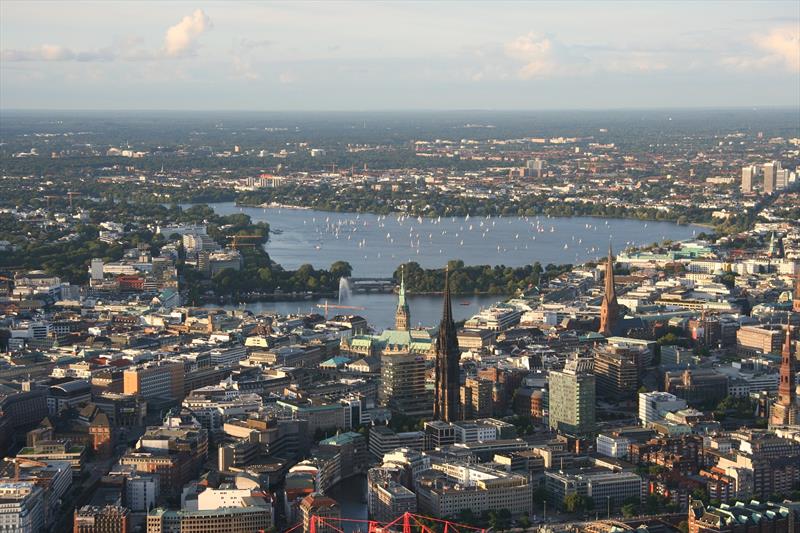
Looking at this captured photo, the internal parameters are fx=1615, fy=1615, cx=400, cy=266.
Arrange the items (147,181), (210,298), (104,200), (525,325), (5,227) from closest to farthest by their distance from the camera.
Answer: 1. (525,325)
2. (210,298)
3. (5,227)
4. (104,200)
5. (147,181)

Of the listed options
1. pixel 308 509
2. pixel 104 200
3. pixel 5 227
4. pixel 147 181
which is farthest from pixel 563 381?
pixel 147 181

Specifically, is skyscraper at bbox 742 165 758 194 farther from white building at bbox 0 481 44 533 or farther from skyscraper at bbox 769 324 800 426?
white building at bbox 0 481 44 533

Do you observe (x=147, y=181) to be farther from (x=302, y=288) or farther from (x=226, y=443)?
(x=226, y=443)

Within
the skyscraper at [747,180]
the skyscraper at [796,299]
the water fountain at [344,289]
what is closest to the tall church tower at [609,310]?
the skyscraper at [796,299]

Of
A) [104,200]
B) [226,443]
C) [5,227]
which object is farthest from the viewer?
[104,200]

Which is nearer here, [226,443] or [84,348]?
[226,443]

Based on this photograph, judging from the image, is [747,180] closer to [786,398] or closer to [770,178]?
[770,178]

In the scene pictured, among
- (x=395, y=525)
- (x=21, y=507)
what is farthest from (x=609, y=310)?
(x=21, y=507)
